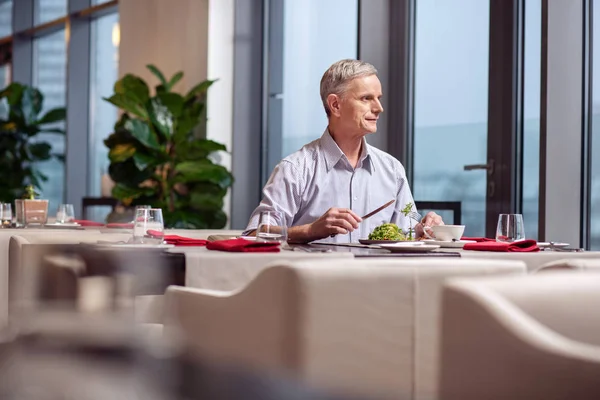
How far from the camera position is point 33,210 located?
4117mm

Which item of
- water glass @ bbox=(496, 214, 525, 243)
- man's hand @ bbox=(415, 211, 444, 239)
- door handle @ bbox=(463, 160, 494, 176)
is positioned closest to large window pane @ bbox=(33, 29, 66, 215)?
door handle @ bbox=(463, 160, 494, 176)

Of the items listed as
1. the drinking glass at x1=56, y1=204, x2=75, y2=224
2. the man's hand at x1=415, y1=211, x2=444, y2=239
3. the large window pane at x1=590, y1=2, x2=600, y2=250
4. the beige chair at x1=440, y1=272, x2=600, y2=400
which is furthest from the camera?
the drinking glass at x1=56, y1=204, x2=75, y2=224

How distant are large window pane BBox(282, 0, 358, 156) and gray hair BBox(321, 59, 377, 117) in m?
2.21

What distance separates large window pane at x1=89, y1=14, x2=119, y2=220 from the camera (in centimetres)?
945

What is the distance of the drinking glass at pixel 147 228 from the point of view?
2.54m

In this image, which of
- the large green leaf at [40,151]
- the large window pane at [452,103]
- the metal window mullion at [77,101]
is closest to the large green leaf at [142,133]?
the large window pane at [452,103]

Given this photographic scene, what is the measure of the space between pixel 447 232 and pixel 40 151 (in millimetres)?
7867

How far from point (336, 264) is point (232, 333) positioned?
0.32m

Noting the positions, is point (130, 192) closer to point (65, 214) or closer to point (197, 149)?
point (197, 149)

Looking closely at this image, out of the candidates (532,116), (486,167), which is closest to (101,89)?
(486,167)

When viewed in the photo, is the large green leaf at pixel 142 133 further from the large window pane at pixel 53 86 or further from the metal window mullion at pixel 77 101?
the large window pane at pixel 53 86

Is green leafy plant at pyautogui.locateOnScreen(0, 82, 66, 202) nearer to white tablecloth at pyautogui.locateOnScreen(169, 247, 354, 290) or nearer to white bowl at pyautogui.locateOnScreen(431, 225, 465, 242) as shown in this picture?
white bowl at pyautogui.locateOnScreen(431, 225, 465, 242)

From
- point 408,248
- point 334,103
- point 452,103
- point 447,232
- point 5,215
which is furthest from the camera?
point 452,103

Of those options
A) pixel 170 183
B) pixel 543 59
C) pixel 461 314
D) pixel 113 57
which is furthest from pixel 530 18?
pixel 113 57
